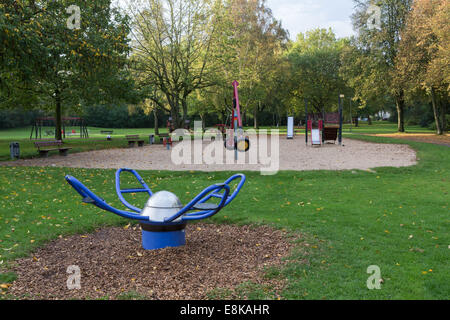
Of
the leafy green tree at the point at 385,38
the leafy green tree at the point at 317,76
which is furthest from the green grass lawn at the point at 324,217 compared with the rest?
the leafy green tree at the point at 317,76

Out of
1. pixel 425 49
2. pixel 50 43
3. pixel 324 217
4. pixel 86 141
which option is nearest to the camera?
pixel 324 217

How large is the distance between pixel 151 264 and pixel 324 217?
3.13m

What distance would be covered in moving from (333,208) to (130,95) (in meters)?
17.6

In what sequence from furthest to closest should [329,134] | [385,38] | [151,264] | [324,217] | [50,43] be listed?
1. [385,38]
2. [329,134]
3. [50,43]
4. [324,217]
5. [151,264]

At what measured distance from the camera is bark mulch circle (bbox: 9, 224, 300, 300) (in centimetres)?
370

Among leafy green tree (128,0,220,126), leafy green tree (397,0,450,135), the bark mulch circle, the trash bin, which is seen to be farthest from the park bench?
the bark mulch circle

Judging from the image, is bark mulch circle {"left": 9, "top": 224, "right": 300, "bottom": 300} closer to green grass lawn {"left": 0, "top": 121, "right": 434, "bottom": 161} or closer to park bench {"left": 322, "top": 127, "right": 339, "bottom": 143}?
green grass lawn {"left": 0, "top": 121, "right": 434, "bottom": 161}

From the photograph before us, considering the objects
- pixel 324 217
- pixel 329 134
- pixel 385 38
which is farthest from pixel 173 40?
pixel 324 217

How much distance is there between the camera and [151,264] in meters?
4.29

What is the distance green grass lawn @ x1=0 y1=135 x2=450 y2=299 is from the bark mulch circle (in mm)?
267

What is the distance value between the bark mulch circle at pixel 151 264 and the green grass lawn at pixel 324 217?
267 millimetres

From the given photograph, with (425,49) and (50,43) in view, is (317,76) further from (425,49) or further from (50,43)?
(50,43)
